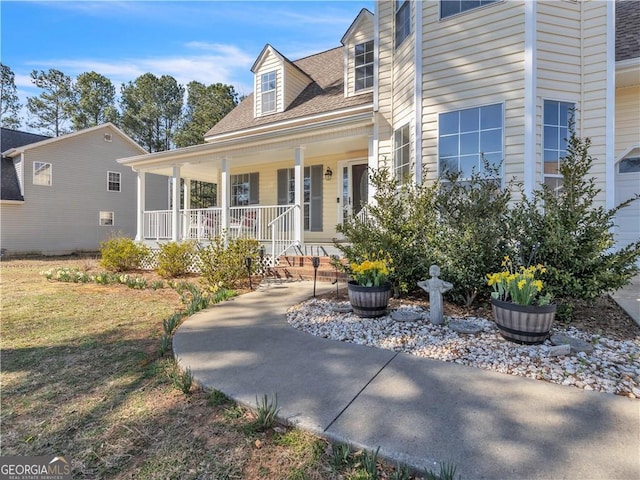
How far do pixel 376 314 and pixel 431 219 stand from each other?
1.67m

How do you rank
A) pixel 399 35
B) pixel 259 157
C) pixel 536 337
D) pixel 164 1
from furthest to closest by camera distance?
pixel 259 157, pixel 399 35, pixel 164 1, pixel 536 337

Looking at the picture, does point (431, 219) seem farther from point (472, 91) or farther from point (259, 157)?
point (259, 157)

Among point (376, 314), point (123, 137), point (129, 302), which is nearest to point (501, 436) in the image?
point (376, 314)

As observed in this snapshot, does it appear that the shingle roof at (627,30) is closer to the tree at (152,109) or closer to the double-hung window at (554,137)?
the double-hung window at (554,137)

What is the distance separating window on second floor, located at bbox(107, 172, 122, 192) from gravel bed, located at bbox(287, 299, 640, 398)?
61.5 feet

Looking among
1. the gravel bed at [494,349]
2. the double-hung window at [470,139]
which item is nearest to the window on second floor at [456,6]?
the double-hung window at [470,139]

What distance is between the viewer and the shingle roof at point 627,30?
662 cm

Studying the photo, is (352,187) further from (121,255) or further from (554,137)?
(121,255)

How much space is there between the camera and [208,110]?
25.5 m

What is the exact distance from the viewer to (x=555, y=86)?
5.87 m

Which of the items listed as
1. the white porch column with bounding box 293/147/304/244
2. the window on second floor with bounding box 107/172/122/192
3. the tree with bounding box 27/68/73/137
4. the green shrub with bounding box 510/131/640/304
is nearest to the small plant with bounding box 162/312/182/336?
the white porch column with bounding box 293/147/304/244

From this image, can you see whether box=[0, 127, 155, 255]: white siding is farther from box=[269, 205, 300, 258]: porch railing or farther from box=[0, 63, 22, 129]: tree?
box=[0, 63, 22, 129]: tree

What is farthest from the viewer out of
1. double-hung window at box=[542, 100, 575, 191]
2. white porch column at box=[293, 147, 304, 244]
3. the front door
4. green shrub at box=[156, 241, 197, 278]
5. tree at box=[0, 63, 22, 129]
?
tree at box=[0, 63, 22, 129]

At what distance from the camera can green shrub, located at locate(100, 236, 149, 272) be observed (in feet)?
30.9
